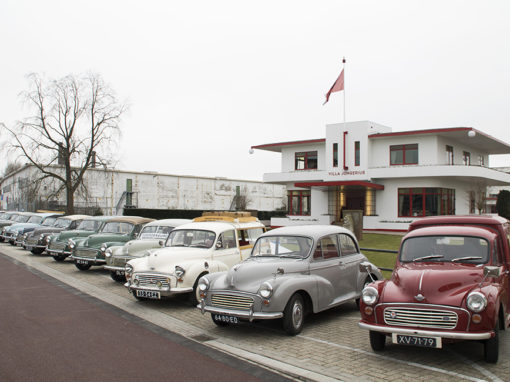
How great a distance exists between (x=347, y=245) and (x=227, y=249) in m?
3.03

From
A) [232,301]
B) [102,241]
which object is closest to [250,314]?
[232,301]

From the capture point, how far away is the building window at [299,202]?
38397 millimetres

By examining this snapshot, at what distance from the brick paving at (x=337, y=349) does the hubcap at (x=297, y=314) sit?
0.70 ft

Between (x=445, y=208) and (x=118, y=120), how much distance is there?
25913mm

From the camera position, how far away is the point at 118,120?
3628 centimetres

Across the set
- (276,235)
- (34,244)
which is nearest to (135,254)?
(276,235)

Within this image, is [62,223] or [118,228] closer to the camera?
[118,228]

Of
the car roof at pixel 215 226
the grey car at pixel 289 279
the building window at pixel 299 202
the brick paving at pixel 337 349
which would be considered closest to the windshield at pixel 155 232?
the car roof at pixel 215 226

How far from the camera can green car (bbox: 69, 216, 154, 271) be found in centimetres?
1452

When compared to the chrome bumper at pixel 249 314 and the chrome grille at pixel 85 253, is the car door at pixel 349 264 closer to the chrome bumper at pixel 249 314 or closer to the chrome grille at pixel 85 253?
the chrome bumper at pixel 249 314

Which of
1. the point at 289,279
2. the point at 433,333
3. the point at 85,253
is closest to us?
the point at 433,333

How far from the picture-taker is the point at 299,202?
3925 centimetres

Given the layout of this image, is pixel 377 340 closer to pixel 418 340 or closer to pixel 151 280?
pixel 418 340

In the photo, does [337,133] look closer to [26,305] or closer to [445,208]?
[445,208]
